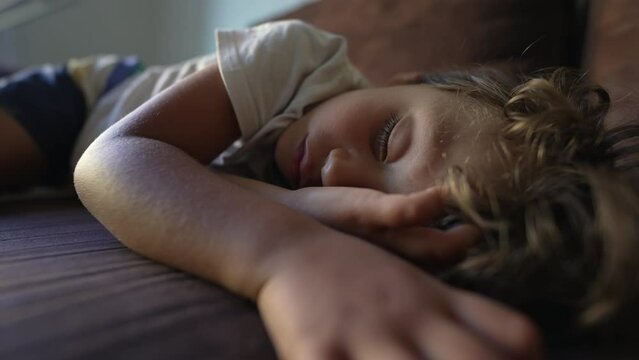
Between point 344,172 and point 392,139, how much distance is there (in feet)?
0.22

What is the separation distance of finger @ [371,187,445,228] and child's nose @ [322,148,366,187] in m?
0.12

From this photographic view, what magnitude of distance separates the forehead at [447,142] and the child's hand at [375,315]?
0.16m

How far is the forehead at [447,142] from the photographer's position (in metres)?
0.54

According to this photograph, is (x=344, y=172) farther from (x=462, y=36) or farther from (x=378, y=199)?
(x=462, y=36)

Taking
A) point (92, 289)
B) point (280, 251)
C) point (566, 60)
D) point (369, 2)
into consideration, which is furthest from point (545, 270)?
point (369, 2)

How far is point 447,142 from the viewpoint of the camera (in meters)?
0.56

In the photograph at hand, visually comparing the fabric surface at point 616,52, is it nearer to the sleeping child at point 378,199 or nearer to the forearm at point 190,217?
the sleeping child at point 378,199

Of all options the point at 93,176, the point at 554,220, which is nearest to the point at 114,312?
the point at 93,176

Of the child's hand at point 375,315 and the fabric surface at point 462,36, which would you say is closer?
the child's hand at point 375,315

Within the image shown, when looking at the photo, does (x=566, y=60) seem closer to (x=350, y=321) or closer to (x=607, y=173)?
(x=607, y=173)

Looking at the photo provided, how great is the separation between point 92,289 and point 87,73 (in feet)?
2.91

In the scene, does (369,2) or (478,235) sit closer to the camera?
(478,235)

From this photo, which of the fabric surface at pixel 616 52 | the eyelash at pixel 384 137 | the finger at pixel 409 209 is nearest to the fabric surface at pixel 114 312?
the finger at pixel 409 209

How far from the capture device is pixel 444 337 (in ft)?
1.10
